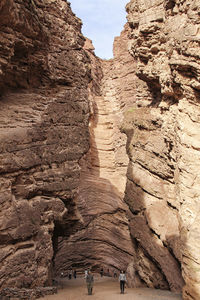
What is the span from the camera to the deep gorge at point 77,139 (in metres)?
10.6

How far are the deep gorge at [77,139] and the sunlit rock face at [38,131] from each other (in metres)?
0.04

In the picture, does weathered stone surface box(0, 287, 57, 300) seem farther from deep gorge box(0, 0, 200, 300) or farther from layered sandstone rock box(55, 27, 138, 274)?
layered sandstone rock box(55, 27, 138, 274)

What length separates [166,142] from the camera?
44.7 ft

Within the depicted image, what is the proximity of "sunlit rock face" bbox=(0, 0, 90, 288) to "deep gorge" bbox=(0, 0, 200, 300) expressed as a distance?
41mm

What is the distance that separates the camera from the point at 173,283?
12.2m

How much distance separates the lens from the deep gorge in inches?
419

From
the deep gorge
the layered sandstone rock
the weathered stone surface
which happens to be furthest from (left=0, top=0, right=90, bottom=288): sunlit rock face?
the layered sandstone rock

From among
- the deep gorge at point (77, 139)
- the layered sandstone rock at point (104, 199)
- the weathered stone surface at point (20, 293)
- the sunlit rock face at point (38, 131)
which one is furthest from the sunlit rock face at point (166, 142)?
the layered sandstone rock at point (104, 199)

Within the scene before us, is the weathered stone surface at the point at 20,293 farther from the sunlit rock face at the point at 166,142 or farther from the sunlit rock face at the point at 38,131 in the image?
the sunlit rock face at the point at 166,142

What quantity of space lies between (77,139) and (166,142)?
390cm

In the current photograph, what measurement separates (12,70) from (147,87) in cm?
730

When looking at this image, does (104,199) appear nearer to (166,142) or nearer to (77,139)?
(77,139)

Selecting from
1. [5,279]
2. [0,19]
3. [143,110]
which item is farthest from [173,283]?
[0,19]

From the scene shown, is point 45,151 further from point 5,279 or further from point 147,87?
point 147,87
